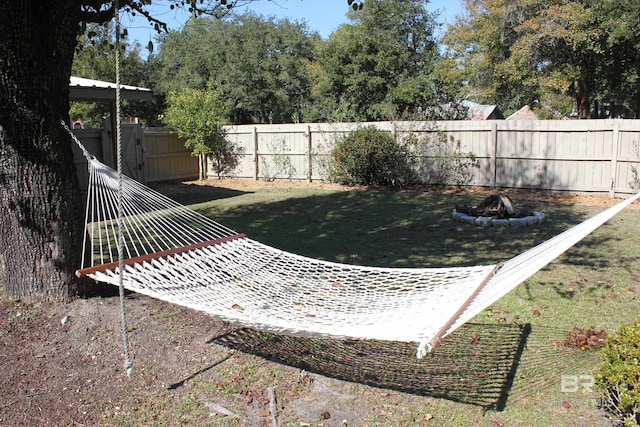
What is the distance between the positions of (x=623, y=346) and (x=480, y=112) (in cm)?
2895

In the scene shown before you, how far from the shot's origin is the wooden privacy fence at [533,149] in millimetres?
9914

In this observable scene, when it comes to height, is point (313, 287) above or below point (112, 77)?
below

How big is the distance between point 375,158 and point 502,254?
6.37 m

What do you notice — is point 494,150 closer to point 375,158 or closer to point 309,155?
point 375,158

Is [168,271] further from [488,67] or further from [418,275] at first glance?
[488,67]

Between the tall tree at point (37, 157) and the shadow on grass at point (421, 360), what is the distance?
1450 mm

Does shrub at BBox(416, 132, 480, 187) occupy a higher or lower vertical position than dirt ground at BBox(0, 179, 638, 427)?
higher

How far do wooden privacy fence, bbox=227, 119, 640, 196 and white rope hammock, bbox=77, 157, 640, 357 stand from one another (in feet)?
25.6

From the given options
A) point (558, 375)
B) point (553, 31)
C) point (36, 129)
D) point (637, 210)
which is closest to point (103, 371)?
point (36, 129)

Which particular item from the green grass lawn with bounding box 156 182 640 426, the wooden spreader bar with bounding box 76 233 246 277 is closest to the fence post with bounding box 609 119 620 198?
the green grass lawn with bounding box 156 182 640 426

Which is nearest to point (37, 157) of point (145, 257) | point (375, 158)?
point (145, 257)

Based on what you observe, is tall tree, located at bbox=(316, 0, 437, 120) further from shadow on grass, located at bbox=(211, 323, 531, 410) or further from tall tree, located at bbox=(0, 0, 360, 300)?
shadow on grass, located at bbox=(211, 323, 531, 410)

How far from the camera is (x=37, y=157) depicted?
388 centimetres

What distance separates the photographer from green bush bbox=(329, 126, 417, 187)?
1196cm
